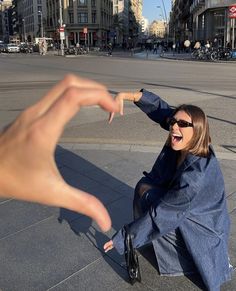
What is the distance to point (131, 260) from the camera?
2832 millimetres

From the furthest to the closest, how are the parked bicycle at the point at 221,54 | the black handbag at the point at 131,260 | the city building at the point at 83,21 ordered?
the city building at the point at 83,21 → the parked bicycle at the point at 221,54 → the black handbag at the point at 131,260

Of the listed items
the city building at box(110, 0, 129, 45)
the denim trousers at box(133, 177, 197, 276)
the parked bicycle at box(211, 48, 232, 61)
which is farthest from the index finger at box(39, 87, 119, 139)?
the city building at box(110, 0, 129, 45)

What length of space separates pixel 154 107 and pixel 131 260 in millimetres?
1197

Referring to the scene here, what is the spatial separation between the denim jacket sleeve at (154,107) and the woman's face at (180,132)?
19.8 inches

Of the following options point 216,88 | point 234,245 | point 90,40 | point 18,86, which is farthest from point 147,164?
point 90,40

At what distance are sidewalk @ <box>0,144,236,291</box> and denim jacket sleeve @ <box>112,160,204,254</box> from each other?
24.1 inches

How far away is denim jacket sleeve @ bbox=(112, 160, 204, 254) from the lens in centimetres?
254

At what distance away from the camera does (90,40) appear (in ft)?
336

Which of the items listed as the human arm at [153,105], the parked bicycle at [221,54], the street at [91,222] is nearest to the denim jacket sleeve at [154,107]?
the human arm at [153,105]

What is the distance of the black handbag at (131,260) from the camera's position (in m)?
2.67

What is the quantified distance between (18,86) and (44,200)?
16.5 meters

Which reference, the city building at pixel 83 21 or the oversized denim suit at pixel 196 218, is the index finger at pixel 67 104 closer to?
the oversized denim suit at pixel 196 218

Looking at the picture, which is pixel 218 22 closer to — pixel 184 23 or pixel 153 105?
pixel 184 23

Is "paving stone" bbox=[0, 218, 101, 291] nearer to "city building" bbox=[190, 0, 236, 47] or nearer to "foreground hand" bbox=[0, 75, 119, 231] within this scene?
"foreground hand" bbox=[0, 75, 119, 231]
